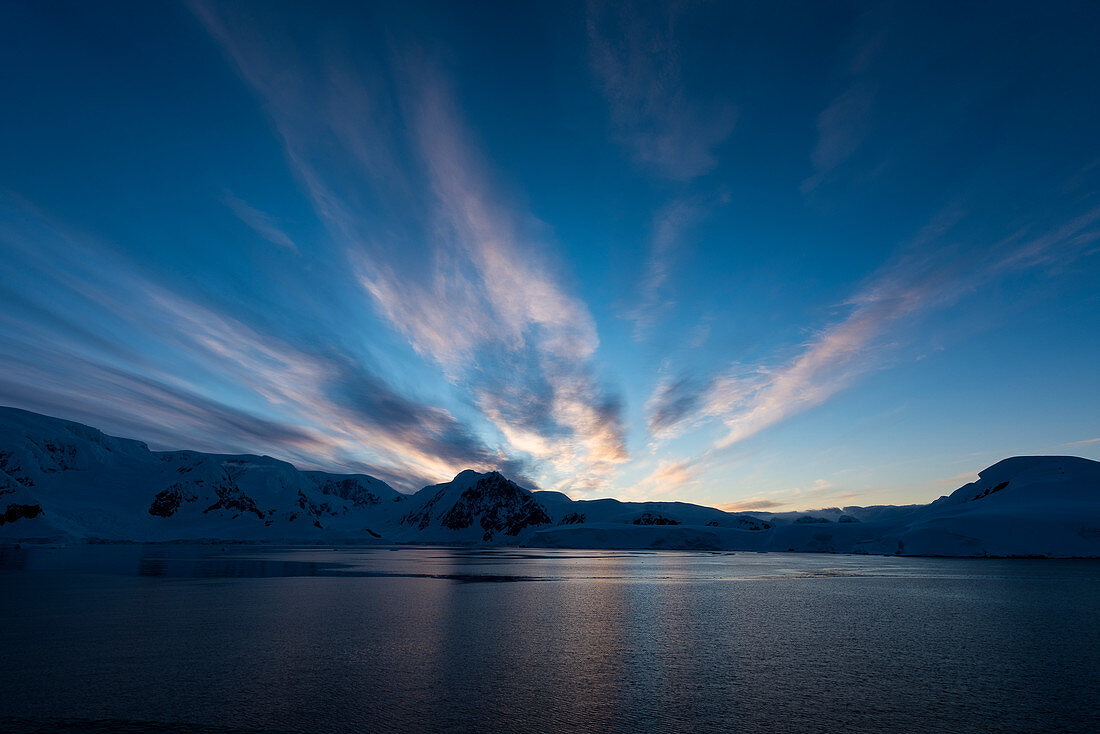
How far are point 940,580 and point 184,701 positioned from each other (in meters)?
46.2

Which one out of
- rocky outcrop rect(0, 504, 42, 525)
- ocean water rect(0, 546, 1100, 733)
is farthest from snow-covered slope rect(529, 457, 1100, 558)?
rocky outcrop rect(0, 504, 42, 525)

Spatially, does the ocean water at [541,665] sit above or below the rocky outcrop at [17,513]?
below

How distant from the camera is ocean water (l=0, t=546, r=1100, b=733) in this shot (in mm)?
8984

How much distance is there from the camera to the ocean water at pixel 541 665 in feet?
29.5

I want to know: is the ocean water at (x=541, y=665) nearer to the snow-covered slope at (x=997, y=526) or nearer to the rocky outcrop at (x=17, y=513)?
the snow-covered slope at (x=997, y=526)

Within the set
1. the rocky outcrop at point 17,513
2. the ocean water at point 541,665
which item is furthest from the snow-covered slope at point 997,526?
the rocky outcrop at point 17,513

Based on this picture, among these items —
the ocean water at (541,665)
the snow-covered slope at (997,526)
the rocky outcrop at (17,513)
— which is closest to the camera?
the ocean water at (541,665)

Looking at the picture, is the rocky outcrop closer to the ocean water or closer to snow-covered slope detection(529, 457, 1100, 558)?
the ocean water

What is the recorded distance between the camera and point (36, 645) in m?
14.3

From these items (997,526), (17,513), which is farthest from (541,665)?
(17,513)

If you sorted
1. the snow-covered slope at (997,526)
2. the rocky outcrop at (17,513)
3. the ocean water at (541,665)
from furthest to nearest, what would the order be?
the rocky outcrop at (17,513), the snow-covered slope at (997,526), the ocean water at (541,665)

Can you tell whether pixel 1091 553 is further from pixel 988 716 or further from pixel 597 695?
pixel 597 695

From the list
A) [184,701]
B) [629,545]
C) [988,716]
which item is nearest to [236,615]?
[184,701]

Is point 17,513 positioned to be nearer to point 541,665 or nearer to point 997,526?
point 541,665
